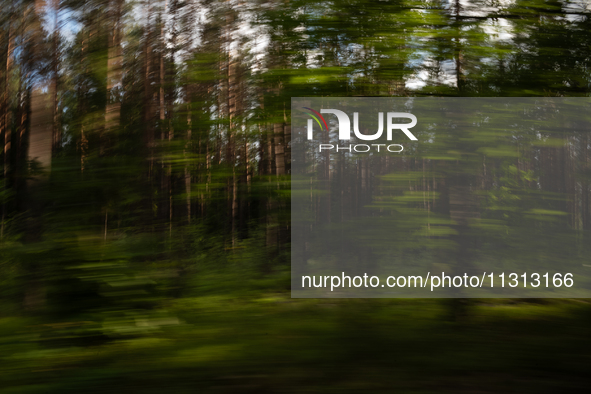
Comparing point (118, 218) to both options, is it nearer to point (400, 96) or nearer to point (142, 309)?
point (142, 309)

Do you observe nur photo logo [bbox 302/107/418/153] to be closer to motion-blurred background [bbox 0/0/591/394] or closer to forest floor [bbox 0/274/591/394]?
motion-blurred background [bbox 0/0/591/394]

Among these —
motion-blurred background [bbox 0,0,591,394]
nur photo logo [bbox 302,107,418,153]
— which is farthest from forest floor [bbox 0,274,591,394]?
nur photo logo [bbox 302,107,418,153]

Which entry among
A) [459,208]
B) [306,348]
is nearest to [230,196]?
[306,348]

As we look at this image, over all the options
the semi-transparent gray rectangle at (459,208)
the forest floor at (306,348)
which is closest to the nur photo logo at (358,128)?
the semi-transparent gray rectangle at (459,208)

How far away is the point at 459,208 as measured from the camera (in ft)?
12.5

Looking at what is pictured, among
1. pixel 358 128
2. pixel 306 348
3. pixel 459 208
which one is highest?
pixel 358 128

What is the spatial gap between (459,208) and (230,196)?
103 inches

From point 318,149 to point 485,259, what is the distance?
2.18m

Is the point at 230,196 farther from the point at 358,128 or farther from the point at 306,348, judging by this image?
the point at 306,348

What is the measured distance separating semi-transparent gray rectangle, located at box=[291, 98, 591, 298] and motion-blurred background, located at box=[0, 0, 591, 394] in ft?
0.20

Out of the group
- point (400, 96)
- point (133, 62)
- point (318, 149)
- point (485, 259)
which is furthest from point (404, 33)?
point (133, 62)

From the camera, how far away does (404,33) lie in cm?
390

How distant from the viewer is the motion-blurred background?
10.4 ft

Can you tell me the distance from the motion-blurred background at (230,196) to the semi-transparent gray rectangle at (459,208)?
0.20 feet
